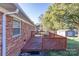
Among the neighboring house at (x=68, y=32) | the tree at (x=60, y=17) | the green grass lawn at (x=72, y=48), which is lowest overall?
the green grass lawn at (x=72, y=48)

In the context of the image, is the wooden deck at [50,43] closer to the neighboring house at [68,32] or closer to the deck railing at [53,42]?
the deck railing at [53,42]

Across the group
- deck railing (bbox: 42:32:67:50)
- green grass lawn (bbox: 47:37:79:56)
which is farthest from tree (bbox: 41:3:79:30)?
deck railing (bbox: 42:32:67:50)

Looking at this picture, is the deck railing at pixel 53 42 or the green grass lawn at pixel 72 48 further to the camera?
the deck railing at pixel 53 42

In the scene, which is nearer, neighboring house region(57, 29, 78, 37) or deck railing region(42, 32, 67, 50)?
neighboring house region(57, 29, 78, 37)

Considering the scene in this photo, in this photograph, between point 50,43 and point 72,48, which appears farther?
point 50,43

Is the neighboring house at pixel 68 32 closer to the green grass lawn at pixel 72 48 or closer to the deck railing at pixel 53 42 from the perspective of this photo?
the green grass lawn at pixel 72 48

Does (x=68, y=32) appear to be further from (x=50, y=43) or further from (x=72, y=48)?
(x=50, y=43)

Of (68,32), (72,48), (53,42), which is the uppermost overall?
(68,32)

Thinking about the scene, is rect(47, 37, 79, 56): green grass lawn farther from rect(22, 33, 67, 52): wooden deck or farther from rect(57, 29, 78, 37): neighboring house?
rect(22, 33, 67, 52): wooden deck

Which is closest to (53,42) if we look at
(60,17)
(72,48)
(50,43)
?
(50,43)

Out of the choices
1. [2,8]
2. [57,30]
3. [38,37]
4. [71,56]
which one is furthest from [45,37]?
[2,8]

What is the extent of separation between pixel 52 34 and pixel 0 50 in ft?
4.49

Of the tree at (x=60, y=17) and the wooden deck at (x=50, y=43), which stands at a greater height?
the tree at (x=60, y=17)

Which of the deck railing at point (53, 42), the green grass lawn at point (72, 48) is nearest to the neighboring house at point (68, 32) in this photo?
the green grass lawn at point (72, 48)
